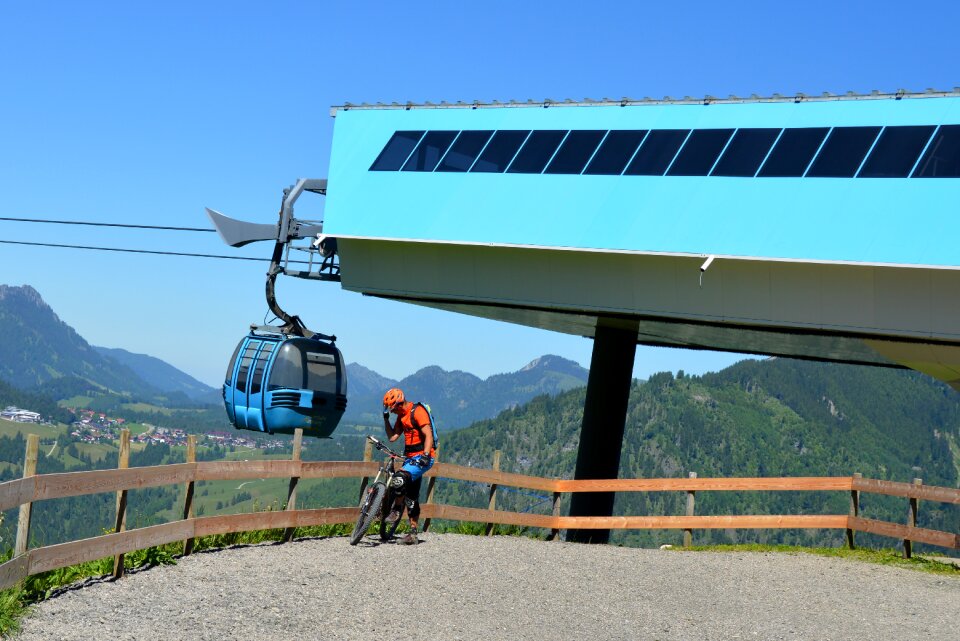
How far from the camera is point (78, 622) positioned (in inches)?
407

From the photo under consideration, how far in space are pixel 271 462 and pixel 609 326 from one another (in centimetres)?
1366

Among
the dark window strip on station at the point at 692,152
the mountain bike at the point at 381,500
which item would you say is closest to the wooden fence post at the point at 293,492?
the mountain bike at the point at 381,500

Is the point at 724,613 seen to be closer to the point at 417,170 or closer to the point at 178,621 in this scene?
the point at 178,621

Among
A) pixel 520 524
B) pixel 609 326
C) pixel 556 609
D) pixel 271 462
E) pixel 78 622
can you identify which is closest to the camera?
pixel 78 622

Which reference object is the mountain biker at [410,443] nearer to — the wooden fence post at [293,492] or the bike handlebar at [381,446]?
the bike handlebar at [381,446]

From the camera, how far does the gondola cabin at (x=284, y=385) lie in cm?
2411

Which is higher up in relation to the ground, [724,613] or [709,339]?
[709,339]

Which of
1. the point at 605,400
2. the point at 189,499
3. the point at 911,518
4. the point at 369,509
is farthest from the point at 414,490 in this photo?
the point at 605,400

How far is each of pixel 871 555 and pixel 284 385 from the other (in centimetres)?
1162

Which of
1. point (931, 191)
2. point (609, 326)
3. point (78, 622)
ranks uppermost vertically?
point (931, 191)

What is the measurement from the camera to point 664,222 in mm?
23062

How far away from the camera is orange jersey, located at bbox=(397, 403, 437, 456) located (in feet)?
54.5

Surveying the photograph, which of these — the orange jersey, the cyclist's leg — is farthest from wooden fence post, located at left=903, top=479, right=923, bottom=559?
the orange jersey

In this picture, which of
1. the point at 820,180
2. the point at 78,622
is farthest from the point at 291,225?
the point at 78,622
